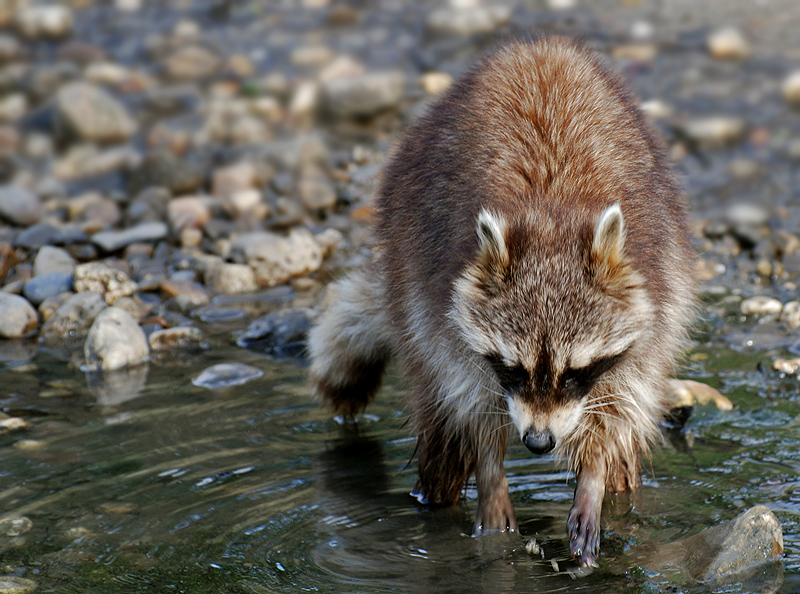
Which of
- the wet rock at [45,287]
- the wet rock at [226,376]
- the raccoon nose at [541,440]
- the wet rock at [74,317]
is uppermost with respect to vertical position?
the wet rock at [45,287]

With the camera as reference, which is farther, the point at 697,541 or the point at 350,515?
the point at 350,515

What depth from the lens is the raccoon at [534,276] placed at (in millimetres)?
3500

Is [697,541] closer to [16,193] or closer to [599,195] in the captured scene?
[599,195]

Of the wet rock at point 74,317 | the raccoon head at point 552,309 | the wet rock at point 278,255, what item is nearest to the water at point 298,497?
the raccoon head at point 552,309

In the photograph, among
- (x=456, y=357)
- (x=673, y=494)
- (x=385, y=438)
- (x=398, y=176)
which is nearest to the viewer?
(x=456, y=357)

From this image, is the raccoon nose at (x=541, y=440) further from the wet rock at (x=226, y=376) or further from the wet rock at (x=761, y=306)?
the wet rock at (x=761, y=306)

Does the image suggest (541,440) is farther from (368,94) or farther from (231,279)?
(368,94)

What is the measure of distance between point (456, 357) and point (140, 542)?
1.41 meters

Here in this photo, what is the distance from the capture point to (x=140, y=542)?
3.91 m

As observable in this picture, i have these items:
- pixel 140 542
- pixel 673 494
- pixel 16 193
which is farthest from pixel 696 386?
pixel 16 193

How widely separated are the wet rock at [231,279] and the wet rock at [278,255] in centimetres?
9

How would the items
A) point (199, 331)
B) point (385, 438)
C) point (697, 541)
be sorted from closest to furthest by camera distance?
point (697, 541), point (385, 438), point (199, 331)

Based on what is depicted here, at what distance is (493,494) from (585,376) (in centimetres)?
83

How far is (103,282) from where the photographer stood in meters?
7.01
